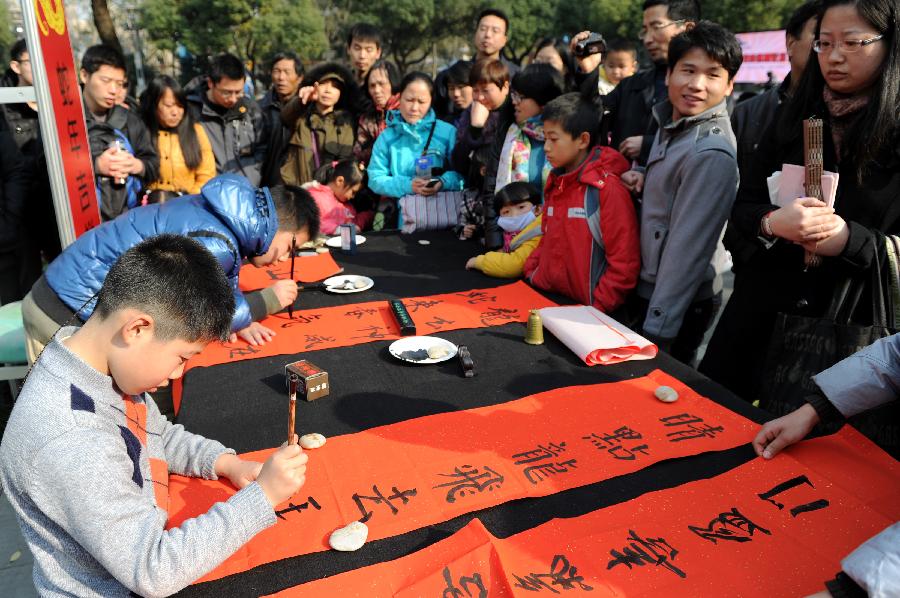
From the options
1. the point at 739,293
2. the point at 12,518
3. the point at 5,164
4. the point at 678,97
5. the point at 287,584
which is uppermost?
the point at 678,97

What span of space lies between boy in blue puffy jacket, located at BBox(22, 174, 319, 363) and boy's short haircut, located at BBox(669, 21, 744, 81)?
61.7 inches

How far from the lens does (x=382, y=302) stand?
241 centimetres

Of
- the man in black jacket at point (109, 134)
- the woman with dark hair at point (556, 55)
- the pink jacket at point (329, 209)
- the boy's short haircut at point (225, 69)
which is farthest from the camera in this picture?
the woman with dark hair at point (556, 55)

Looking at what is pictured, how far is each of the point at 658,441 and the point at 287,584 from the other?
891 mm

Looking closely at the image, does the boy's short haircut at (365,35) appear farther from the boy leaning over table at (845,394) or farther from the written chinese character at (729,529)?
the written chinese character at (729,529)

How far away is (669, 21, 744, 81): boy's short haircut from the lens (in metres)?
2.01

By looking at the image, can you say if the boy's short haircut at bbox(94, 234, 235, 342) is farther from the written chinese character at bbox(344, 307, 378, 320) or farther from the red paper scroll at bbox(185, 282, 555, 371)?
the written chinese character at bbox(344, 307, 378, 320)

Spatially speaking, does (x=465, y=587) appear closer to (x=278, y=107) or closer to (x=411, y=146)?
(x=411, y=146)

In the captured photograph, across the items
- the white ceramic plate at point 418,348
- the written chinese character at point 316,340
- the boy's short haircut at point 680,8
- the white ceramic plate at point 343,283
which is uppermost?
the boy's short haircut at point 680,8

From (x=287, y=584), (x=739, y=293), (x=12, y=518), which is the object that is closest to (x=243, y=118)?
(x=12, y=518)

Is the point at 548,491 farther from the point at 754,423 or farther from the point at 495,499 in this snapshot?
the point at 754,423

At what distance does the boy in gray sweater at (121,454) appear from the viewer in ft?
3.10

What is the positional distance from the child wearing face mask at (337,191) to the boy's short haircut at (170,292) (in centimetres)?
256

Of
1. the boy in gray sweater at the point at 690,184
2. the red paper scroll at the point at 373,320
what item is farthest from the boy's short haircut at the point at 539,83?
the red paper scroll at the point at 373,320
